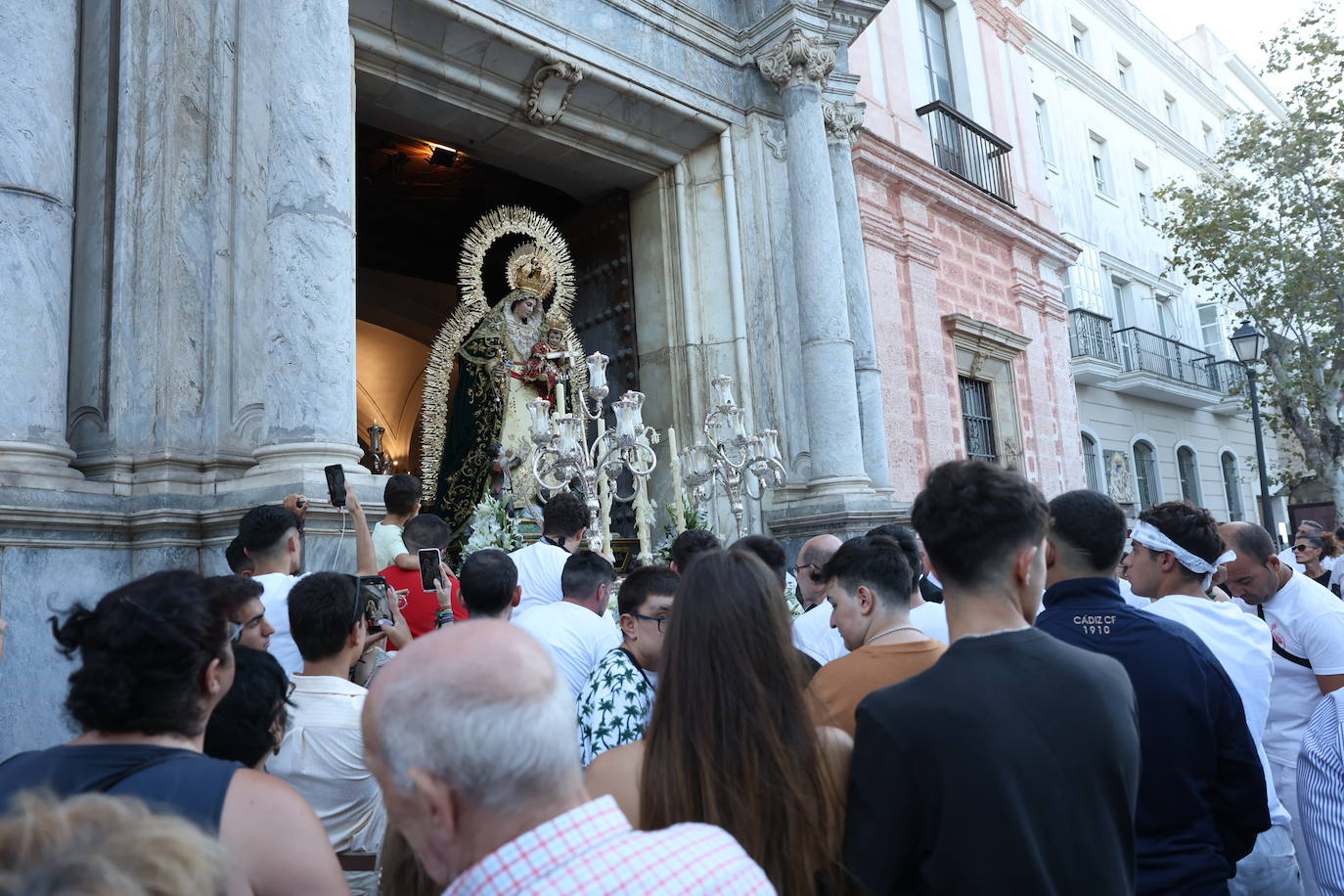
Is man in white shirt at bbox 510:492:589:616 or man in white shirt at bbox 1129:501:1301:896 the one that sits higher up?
man in white shirt at bbox 510:492:589:616

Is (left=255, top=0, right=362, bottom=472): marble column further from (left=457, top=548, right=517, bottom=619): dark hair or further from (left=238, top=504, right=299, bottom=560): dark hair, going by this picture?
(left=457, top=548, right=517, bottom=619): dark hair

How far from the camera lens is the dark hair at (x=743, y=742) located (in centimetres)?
167

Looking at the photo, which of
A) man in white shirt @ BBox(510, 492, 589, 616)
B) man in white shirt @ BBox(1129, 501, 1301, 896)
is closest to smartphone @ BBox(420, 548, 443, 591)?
man in white shirt @ BBox(510, 492, 589, 616)

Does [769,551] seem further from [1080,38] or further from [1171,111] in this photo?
[1171,111]

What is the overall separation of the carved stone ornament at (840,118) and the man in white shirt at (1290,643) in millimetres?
7045

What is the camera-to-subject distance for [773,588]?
1.83m

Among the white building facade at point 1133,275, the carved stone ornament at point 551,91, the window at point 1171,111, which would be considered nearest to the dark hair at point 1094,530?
the carved stone ornament at point 551,91

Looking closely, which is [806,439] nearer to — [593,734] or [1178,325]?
[593,734]

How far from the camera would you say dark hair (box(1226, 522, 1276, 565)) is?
11.8ft

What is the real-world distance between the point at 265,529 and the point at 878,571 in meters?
2.50

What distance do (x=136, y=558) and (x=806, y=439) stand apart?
5.68 metres

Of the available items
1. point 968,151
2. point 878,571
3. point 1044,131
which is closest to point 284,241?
point 878,571

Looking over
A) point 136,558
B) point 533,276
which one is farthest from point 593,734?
point 533,276

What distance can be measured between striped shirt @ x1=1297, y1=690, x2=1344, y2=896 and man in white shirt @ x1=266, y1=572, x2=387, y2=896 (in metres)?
2.13
